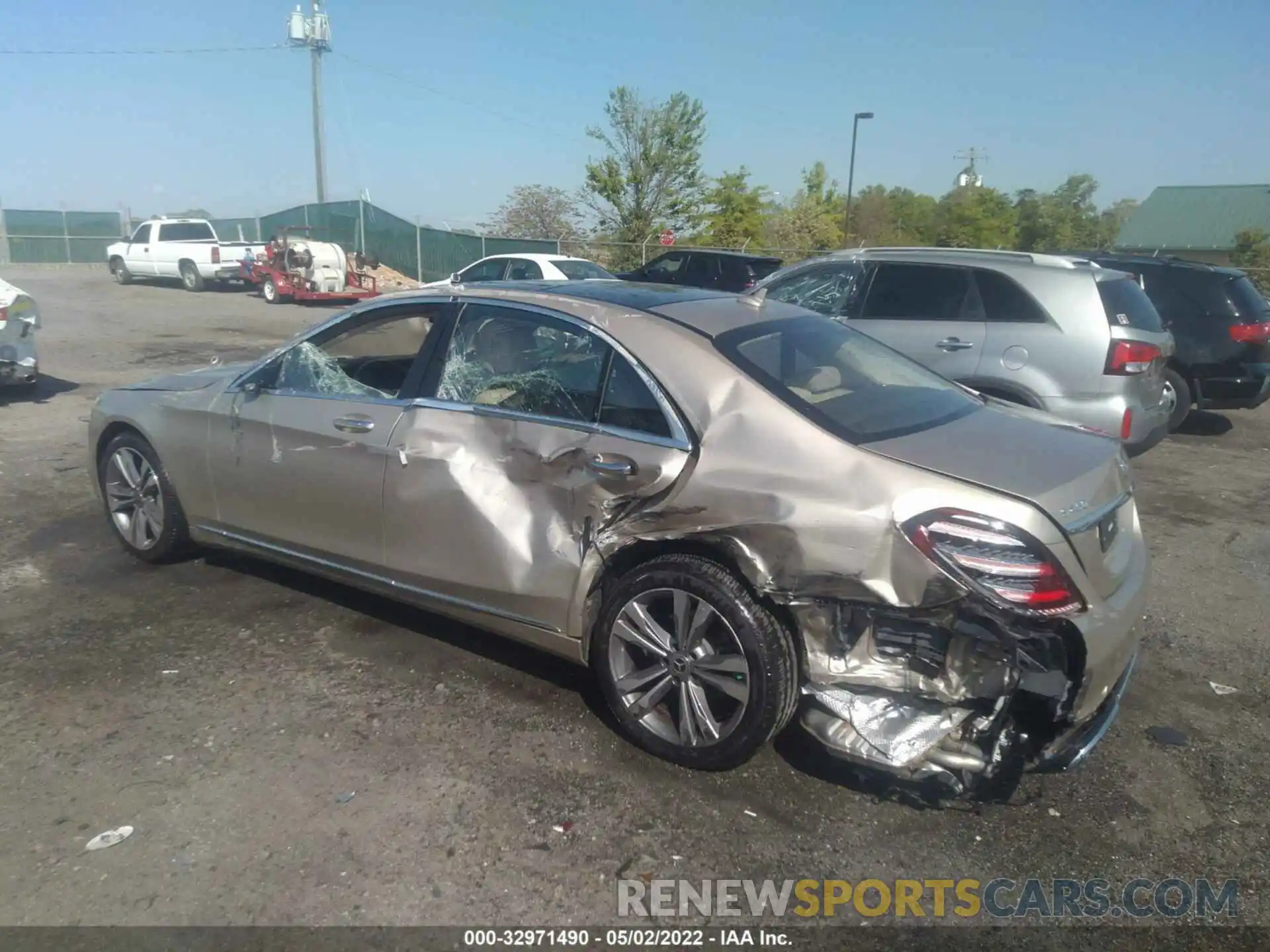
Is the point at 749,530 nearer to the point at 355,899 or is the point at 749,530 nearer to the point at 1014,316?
the point at 355,899

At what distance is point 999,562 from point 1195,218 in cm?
6358

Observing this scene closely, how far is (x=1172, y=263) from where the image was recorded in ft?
32.8

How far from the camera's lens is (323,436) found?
4.41 meters

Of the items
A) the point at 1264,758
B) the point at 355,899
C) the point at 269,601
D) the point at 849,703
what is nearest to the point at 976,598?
the point at 849,703

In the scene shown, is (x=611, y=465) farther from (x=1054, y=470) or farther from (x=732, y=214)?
(x=732, y=214)

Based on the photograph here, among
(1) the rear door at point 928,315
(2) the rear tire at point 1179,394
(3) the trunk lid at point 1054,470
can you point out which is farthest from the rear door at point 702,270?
(3) the trunk lid at point 1054,470

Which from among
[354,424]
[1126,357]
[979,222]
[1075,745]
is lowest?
[1075,745]

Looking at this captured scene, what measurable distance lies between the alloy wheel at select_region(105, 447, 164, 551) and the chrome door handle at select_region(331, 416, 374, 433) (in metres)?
1.48

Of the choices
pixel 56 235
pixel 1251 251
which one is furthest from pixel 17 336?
pixel 1251 251

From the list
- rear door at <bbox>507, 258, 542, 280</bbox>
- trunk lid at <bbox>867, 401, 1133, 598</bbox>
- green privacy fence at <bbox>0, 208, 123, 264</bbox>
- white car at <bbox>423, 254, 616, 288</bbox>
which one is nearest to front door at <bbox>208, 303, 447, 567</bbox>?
trunk lid at <bbox>867, 401, 1133, 598</bbox>

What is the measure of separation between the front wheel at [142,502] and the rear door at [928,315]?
474cm

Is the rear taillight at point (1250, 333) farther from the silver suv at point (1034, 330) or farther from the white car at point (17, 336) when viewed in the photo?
the white car at point (17, 336)

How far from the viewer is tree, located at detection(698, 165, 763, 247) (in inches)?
1282

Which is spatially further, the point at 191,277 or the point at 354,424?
the point at 191,277
